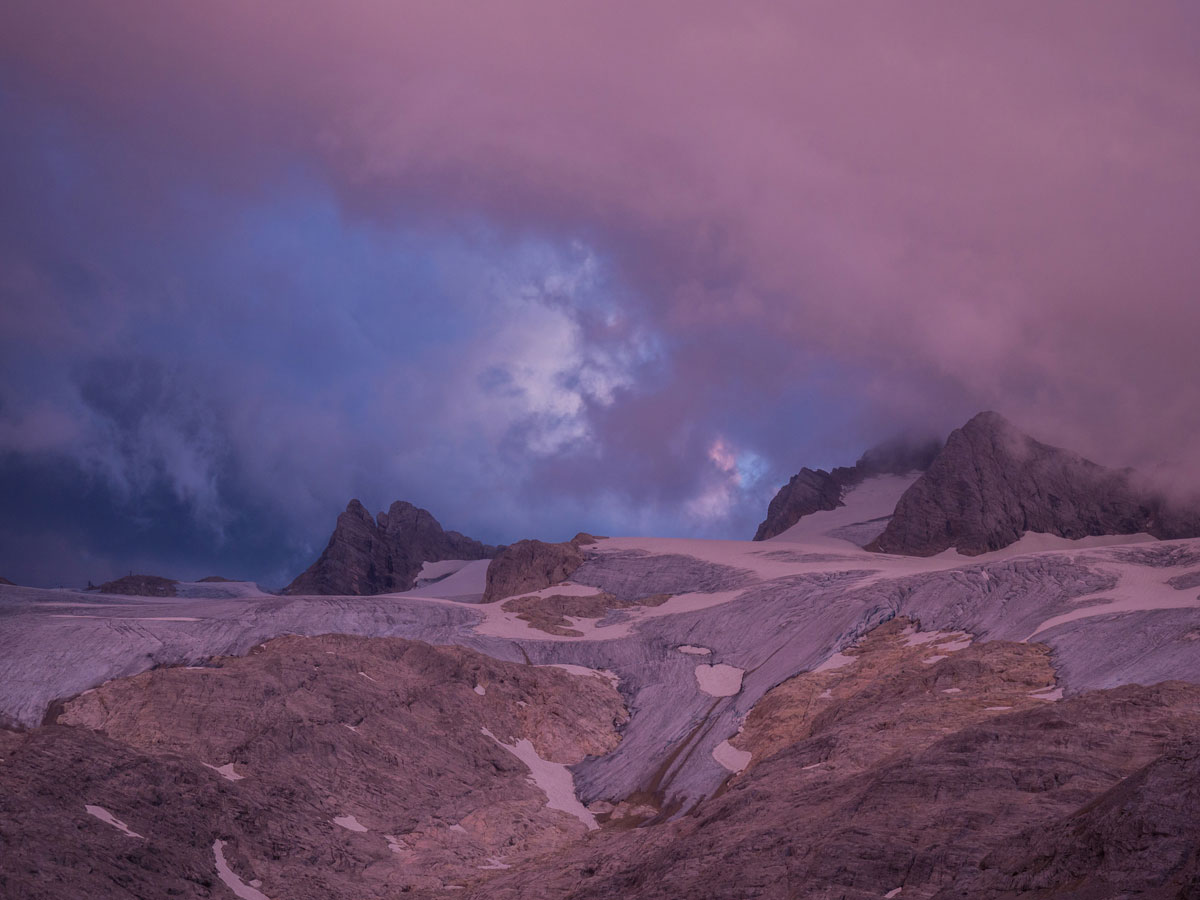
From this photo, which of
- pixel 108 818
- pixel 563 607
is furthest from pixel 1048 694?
pixel 563 607

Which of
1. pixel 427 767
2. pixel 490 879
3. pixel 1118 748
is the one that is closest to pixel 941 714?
pixel 1118 748

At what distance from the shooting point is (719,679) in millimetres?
94562

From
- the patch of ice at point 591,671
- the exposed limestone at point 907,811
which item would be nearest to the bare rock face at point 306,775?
the patch of ice at point 591,671

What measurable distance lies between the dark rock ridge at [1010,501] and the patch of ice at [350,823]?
132367mm

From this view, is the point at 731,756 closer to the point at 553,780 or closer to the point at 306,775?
the point at 553,780

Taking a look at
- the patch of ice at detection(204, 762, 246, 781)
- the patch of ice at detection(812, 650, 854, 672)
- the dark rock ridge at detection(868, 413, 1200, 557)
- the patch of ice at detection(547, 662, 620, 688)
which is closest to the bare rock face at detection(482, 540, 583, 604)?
the patch of ice at detection(547, 662, 620, 688)

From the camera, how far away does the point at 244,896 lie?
184 ft

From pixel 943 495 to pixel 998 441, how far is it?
53.3 feet

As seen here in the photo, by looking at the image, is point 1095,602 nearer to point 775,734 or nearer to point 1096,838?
point 775,734

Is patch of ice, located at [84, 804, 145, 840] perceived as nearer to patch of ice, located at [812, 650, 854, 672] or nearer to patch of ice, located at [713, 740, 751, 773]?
patch of ice, located at [713, 740, 751, 773]

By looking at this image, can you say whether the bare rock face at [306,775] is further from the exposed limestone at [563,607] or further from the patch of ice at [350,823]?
the exposed limestone at [563,607]

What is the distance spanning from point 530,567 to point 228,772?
76036 millimetres

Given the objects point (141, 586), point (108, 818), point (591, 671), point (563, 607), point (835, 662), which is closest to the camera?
point (108, 818)

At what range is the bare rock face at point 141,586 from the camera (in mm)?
169000
